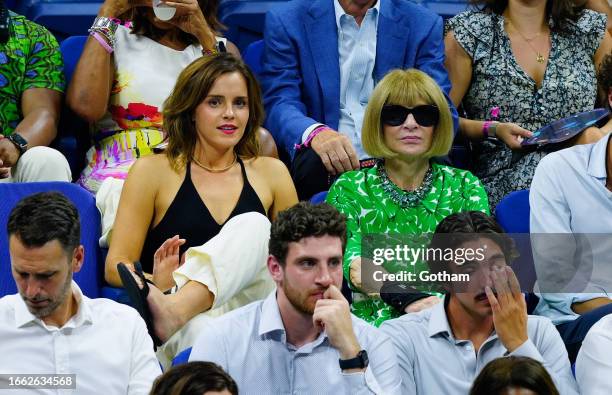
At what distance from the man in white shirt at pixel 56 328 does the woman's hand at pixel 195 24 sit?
45.2 inches

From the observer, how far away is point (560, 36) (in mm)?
3680

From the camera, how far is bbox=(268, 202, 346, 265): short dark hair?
7.91 ft

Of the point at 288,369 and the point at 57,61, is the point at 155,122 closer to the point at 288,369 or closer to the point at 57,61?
the point at 57,61

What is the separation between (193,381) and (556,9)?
7.38 feet

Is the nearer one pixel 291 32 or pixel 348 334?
pixel 348 334

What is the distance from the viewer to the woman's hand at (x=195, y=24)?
3.39 meters

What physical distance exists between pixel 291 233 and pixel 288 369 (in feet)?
0.90

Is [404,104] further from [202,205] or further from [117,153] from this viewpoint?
[117,153]

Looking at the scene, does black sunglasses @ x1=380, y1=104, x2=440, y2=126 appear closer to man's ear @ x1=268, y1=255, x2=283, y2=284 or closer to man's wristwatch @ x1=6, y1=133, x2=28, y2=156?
man's ear @ x1=268, y1=255, x2=283, y2=284

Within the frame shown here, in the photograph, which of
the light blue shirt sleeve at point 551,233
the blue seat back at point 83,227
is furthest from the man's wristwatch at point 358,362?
the blue seat back at point 83,227

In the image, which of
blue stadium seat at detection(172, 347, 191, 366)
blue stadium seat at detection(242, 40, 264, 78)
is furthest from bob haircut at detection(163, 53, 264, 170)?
blue stadium seat at detection(172, 347, 191, 366)

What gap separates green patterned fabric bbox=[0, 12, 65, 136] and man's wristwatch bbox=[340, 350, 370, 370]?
1467 millimetres

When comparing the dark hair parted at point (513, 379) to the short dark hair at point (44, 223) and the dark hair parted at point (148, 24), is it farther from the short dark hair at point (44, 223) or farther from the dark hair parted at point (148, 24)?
the dark hair parted at point (148, 24)

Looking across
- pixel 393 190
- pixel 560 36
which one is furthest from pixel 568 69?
pixel 393 190
